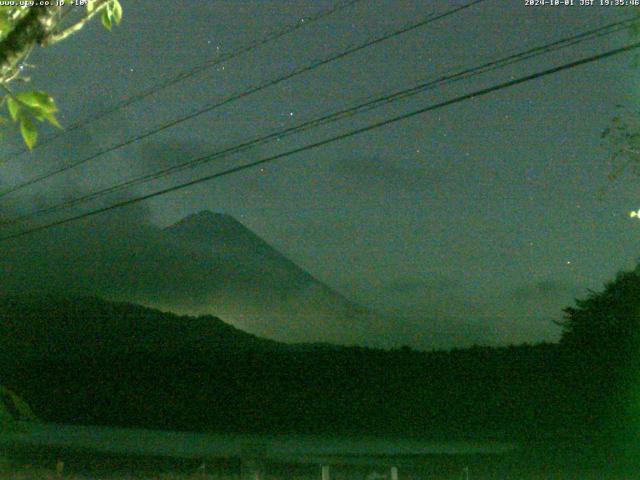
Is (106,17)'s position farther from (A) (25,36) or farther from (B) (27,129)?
(B) (27,129)

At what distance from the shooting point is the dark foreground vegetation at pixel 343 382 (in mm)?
22328

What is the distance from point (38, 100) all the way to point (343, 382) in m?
24.3

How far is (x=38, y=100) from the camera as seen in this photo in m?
2.90

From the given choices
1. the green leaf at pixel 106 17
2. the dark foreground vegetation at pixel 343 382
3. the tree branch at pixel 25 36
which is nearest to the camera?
the tree branch at pixel 25 36

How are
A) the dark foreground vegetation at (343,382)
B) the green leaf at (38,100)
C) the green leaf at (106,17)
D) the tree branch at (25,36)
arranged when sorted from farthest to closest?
the dark foreground vegetation at (343,382) < the green leaf at (106,17) < the tree branch at (25,36) < the green leaf at (38,100)

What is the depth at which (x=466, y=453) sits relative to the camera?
813 inches

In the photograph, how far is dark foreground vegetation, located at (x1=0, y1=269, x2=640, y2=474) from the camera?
22.3 metres

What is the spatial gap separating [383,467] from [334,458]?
5.35 m

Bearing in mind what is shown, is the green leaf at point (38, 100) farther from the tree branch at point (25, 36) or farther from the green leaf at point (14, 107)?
the tree branch at point (25, 36)

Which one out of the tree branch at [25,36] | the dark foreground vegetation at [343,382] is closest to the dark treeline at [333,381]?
the dark foreground vegetation at [343,382]

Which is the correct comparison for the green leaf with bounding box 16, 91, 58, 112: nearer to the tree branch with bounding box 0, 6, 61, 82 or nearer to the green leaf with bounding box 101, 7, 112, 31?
the tree branch with bounding box 0, 6, 61, 82

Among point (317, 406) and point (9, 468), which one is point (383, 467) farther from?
point (317, 406)

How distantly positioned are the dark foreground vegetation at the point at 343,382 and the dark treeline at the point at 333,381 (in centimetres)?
4

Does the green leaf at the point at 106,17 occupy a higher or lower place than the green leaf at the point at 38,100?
higher
